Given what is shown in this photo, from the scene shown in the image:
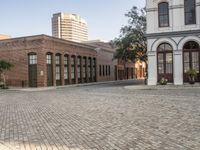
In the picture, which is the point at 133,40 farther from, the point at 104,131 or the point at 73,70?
the point at 104,131

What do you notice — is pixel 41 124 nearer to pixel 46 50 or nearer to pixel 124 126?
pixel 124 126

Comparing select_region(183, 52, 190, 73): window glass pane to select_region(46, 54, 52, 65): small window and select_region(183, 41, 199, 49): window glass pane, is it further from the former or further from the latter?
select_region(46, 54, 52, 65): small window

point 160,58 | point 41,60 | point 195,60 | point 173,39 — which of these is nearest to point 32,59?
point 41,60

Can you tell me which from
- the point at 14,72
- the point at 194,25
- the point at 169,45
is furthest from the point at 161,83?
the point at 14,72

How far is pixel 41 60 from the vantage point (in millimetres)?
35125

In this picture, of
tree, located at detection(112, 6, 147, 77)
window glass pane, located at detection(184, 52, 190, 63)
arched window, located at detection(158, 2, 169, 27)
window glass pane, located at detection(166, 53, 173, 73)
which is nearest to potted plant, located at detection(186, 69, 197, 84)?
window glass pane, located at detection(184, 52, 190, 63)

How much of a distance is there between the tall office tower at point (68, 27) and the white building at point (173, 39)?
10054cm

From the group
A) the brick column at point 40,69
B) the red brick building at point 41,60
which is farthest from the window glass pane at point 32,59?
the brick column at point 40,69

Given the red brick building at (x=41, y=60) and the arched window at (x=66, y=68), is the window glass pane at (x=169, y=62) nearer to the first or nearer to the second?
the red brick building at (x=41, y=60)

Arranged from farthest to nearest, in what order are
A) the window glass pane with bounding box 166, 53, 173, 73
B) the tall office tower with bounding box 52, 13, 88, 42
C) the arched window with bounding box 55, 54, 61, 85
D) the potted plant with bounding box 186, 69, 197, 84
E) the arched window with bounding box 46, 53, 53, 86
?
the tall office tower with bounding box 52, 13, 88, 42 < the arched window with bounding box 55, 54, 61, 85 < the arched window with bounding box 46, 53, 53, 86 < the window glass pane with bounding box 166, 53, 173, 73 < the potted plant with bounding box 186, 69, 197, 84

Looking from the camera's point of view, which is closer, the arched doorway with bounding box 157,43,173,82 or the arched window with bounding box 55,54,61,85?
the arched doorway with bounding box 157,43,173,82

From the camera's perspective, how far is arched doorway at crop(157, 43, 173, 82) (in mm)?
29078

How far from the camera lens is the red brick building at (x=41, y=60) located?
35344 mm

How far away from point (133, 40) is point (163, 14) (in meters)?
9.30
